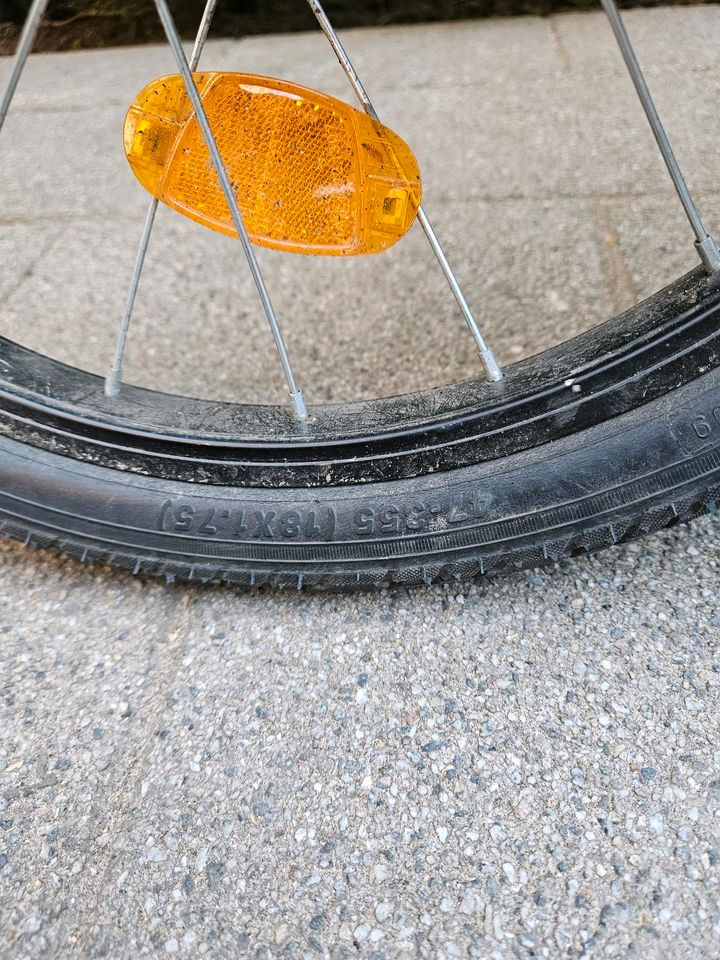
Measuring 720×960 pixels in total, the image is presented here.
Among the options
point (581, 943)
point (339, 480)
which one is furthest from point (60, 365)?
point (581, 943)

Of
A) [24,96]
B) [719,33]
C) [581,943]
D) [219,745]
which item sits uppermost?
[24,96]

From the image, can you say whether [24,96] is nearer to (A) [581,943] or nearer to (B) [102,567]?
(B) [102,567]

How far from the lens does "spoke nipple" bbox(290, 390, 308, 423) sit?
44.7 inches

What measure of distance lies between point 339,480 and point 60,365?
0.49 m

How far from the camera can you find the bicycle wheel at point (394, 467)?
101cm

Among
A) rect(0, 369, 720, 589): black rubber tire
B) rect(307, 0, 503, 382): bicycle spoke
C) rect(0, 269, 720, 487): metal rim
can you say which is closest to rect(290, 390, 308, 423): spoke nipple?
rect(0, 269, 720, 487): metal rim

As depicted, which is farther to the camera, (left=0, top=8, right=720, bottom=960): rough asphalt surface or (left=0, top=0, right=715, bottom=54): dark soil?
(left=0, top=0, right=715, bottom=54): dark soil

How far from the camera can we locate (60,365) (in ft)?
4.19

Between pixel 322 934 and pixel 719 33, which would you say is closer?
pixel 322 934

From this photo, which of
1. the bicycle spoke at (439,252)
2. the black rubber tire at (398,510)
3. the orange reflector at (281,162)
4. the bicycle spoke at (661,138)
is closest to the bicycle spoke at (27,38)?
the orange reflector at (281,162)

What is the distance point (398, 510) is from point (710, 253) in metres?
0.49

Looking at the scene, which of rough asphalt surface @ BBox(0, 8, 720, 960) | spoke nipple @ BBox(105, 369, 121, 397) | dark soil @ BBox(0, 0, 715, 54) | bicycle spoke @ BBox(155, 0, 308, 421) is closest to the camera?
rough asphalt surface @ BBox(0, 8, 720, 960)

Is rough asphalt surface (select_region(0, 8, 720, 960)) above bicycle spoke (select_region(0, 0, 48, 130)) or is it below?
below

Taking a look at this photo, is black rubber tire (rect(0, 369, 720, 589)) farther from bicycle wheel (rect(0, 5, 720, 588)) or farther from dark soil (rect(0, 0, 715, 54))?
dark soil (rect(0, 0, 715, 54))
